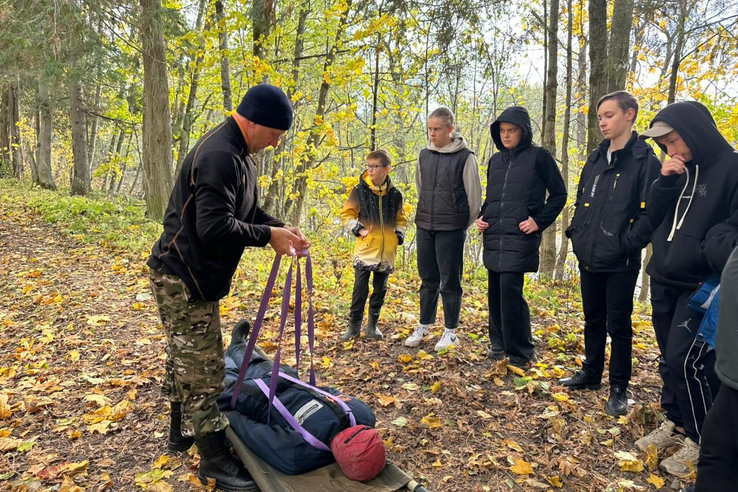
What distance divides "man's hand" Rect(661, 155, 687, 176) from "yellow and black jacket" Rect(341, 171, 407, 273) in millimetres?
2644

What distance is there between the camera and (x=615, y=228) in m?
3.52

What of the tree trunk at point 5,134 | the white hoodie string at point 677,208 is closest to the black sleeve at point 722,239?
the white hoodie string at point 677,208

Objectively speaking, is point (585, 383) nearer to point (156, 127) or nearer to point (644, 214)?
point (644, 214)

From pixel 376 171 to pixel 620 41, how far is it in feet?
14.3

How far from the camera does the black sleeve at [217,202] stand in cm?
243

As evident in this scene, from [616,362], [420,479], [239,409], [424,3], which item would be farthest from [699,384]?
[424,3]

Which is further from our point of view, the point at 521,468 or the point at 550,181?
the point at 550,181

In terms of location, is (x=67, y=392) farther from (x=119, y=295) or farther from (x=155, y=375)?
(x=119, y=295)

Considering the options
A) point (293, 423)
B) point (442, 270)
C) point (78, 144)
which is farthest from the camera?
point (78, 144)

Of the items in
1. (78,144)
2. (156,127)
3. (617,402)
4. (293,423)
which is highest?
(78,144)

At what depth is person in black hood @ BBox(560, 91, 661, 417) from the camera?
11.4ft

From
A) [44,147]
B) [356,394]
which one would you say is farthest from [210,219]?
[44,147]

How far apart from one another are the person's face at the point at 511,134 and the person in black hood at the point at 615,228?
724 mm

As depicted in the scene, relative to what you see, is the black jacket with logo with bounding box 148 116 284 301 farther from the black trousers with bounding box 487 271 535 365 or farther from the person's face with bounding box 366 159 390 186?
the black trousers with bounding box 487 271 535 365
